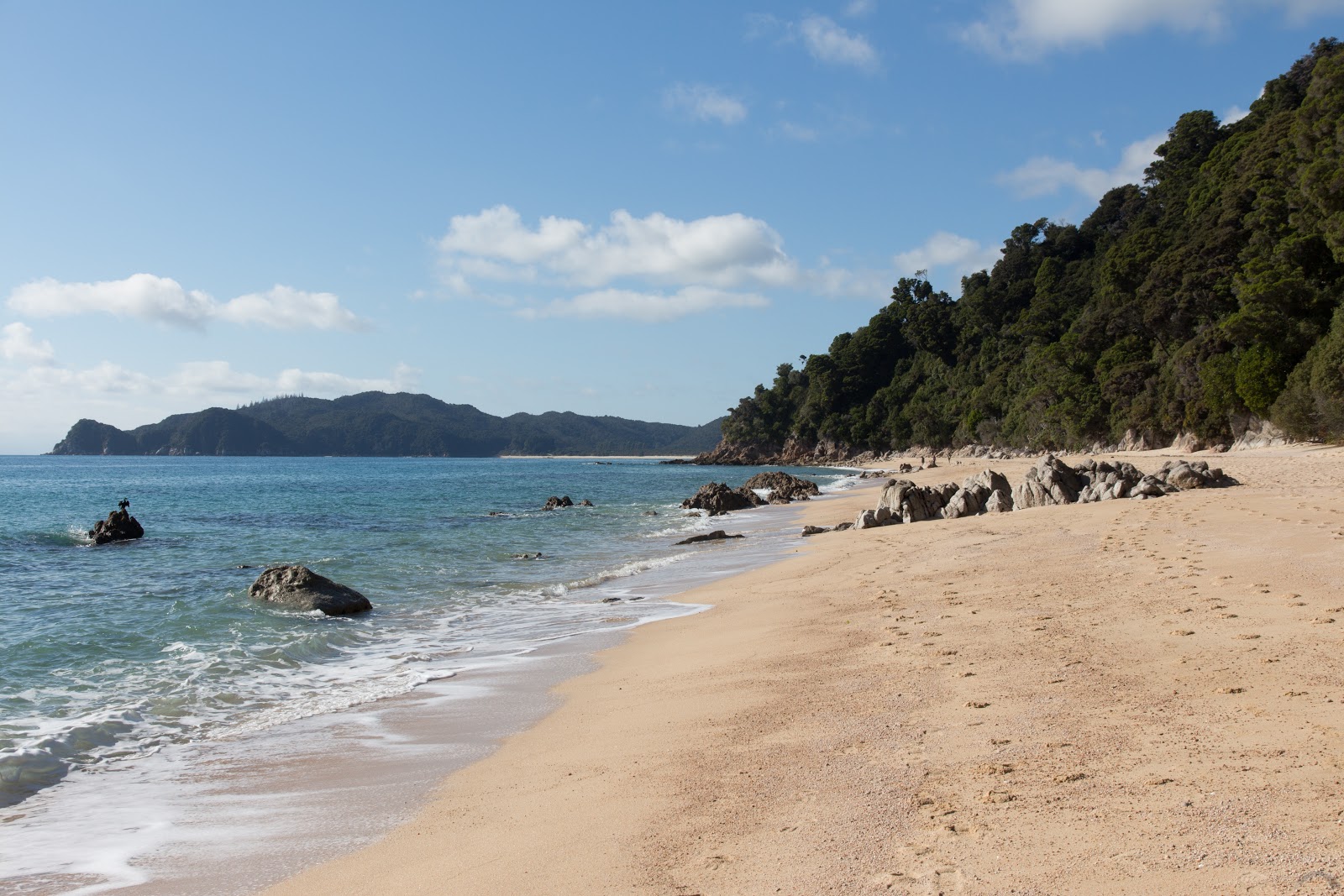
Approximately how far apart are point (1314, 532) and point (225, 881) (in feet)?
45.3

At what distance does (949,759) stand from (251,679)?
8462 mm

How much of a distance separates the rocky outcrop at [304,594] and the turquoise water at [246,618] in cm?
27

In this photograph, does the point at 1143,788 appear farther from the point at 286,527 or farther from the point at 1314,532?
the point at 286,527

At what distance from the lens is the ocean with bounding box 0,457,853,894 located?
5.20 m

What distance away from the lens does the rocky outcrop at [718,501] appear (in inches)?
1497

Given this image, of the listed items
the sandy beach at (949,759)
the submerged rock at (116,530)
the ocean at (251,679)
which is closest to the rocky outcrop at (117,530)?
the submerged rock at (116,530)

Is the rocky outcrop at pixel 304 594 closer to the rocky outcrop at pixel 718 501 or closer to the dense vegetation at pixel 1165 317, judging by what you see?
the rocky outcrop at pixel 718 501

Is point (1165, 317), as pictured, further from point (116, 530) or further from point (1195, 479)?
point (116, 530)

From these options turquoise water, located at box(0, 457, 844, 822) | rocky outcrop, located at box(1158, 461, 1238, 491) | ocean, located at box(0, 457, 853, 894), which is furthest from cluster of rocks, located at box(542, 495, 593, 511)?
rocky outcrop, located at box(1158, 461, 1238, 491)

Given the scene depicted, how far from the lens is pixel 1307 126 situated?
42.2 metres

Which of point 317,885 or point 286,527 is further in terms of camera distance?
point 286,527

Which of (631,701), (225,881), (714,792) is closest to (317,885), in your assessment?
(225,881)

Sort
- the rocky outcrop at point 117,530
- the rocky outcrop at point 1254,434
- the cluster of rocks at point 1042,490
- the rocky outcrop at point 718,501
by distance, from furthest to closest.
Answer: the rocky outcrop at point 718,501
the rocky outcrop at point 1254,434
the rocky outcrop at point 117,530
the cluster of rocks at point 1042,490

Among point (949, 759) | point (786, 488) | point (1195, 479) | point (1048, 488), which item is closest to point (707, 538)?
point (1048, 488)
